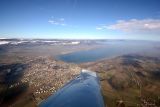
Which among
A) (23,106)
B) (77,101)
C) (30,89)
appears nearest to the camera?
(23,106)

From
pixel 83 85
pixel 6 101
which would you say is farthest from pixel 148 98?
pixel 6 101

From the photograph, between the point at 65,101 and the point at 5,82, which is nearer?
the point at 65,101

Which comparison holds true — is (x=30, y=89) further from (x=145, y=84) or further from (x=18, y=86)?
(x=145, y=84)

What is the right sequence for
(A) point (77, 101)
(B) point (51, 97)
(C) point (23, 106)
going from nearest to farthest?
(C) point (23, 106) < (A) point (77, 101) < (B) point (51, 97)

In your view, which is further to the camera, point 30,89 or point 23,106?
point 30,89

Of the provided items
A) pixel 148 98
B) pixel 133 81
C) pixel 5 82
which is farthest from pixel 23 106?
pixel 133 81

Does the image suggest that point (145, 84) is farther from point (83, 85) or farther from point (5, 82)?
point (5, 82)

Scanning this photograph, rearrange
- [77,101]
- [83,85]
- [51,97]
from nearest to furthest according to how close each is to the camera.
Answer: [77,101] < [51,97] < [83,85]

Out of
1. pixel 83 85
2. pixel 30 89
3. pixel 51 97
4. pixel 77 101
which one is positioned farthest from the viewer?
pixel 83 85
